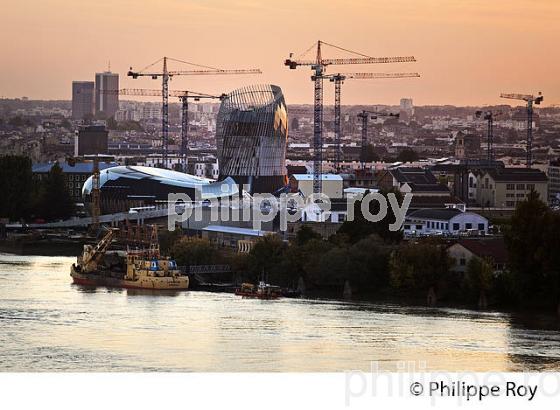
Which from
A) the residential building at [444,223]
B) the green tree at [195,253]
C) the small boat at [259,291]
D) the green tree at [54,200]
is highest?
the green tree at [54,200]

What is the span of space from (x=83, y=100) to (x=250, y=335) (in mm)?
30626

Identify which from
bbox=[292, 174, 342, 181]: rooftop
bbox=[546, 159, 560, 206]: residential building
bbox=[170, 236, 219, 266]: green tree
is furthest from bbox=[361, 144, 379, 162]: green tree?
bbox=[170, 236, 219, 266]: green tree

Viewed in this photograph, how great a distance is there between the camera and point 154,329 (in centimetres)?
1023

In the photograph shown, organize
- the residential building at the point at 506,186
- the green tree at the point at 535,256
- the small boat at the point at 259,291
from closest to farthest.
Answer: the green tree at the point at 535,256
the small boat at the point at 259,291
the residential building at the point at 506,186

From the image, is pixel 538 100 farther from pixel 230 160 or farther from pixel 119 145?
pixel 119 145

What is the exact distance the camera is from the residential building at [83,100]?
3716 centimetres

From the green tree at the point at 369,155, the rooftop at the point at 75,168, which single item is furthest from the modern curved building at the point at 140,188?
the green tree at the point at 369,155

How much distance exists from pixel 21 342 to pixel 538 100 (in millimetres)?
16318

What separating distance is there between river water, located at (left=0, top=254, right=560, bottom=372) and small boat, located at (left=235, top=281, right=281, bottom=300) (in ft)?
0.43

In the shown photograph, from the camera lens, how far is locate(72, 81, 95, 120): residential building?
3716 centimetres

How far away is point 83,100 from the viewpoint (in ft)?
132

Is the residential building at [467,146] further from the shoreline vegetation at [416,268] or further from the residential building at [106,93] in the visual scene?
the shoreline vegetation at [416,268]

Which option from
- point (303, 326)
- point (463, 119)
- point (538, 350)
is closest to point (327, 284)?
point (303, 326)

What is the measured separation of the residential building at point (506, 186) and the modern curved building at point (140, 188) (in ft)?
9.19
